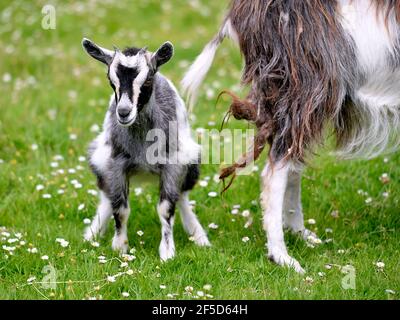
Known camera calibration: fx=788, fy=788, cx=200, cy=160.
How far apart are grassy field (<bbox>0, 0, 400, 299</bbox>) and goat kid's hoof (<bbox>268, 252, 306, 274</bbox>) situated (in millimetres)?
59

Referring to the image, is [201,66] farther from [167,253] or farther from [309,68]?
[167,253]

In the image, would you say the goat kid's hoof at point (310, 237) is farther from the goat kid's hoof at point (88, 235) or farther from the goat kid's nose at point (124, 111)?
the goat kid's nose at point (124, 111)

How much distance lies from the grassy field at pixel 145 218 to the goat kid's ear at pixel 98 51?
997 mm

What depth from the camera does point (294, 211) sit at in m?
5.69

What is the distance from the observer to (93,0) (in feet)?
39.8

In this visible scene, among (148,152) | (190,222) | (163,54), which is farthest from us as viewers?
(190,222)

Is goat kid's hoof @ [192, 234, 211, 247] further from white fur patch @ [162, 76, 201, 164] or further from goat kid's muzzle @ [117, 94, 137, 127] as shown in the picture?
goat kid's muzzle @ [117, 94, 137, 127]

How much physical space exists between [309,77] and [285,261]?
1198 millimetres

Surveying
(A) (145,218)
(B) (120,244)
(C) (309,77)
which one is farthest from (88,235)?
(C) (309,77)

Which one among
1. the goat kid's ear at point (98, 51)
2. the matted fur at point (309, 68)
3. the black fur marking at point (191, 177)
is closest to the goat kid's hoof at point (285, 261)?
the matted fur at point (309, 68)

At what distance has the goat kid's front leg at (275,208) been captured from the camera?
16.9 ft

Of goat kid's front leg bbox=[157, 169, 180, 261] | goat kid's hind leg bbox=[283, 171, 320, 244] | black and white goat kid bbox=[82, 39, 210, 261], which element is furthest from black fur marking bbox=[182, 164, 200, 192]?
goat kid's hind leg bbox=[283, 171, 320, 244]
